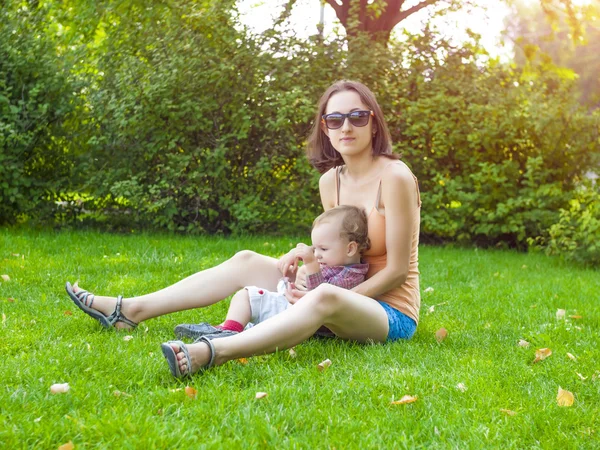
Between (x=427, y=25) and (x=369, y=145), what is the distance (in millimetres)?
6279

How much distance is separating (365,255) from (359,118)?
→ 72 cm

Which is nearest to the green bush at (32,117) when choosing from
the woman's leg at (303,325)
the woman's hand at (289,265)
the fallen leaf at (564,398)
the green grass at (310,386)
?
the green grass at (310,386)

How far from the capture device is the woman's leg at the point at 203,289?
159 inches

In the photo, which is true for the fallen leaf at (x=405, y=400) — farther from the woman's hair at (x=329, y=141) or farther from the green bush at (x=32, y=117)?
the green bush at (x=32, y=117)

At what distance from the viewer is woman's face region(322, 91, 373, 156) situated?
3945mm

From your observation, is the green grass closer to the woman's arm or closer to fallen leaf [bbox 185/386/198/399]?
fallen leaf [bbox 185/386/198/399]

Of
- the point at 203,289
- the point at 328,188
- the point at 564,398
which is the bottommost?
the point at 564,398

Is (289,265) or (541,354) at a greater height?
(289,265)

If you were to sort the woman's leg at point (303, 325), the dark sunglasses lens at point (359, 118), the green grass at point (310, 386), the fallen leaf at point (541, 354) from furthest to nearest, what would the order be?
the dark sunglasses lens at point (359, 118) → the fallen leaf at point (541, 354) → the woman's leg at point (303, 325) → the green grass at point (310, 386)

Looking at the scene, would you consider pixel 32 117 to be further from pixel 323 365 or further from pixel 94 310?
pixel 323 365

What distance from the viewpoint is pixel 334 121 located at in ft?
13.0

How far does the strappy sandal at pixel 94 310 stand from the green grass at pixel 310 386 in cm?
7

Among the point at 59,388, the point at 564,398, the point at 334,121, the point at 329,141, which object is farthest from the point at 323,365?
the point at 329,141

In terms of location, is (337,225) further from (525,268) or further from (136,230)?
(136,230)
